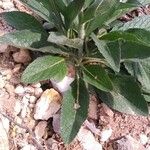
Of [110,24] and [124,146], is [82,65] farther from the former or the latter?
[124,146]

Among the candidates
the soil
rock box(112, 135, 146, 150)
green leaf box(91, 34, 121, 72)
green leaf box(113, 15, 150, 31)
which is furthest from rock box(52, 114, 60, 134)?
green leaf box(113, 15, 150, 31)

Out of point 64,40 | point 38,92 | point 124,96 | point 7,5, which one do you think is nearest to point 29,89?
point 38,92

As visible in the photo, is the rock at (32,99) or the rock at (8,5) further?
the rock at (8,5)

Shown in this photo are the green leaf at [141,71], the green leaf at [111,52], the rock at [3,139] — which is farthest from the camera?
the green leaf at [141,71]

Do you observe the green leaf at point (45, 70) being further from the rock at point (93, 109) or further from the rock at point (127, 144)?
the rock at point (127, 144)

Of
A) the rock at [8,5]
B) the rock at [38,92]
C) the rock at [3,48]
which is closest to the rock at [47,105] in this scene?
the rock at [38,92]

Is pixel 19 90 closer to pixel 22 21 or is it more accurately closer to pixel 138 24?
pixel 22 21
